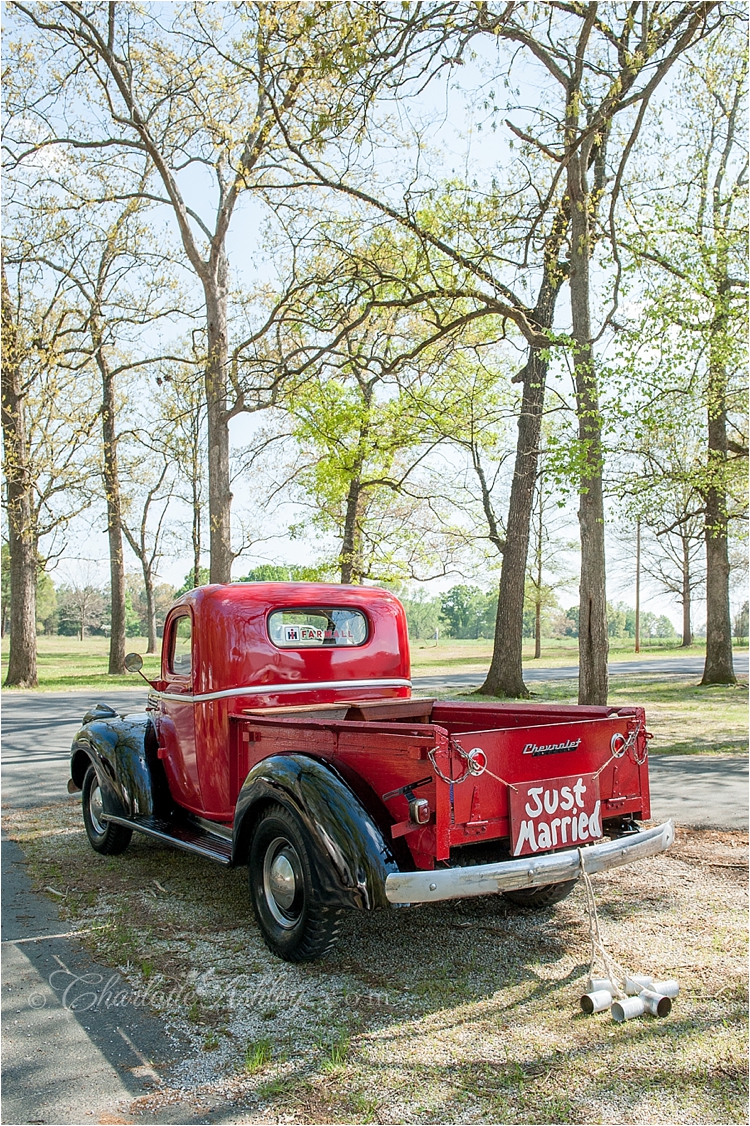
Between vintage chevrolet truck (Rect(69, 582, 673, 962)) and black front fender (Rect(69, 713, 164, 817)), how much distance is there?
2 cm

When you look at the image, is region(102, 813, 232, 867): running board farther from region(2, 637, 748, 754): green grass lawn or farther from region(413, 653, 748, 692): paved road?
region(413, 653, 748, 692): paved road

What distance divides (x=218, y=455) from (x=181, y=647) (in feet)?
33.6

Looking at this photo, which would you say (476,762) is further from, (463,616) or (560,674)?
(463,616)

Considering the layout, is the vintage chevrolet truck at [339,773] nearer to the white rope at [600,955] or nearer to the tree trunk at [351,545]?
the white rope at [600,955]

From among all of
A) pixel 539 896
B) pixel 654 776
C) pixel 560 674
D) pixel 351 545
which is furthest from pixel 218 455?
pixel 560 674

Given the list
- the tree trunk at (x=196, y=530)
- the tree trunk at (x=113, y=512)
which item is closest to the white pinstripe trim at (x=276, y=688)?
the tree trunk at (x=113, y=512)

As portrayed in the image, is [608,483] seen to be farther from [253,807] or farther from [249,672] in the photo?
[253,807]

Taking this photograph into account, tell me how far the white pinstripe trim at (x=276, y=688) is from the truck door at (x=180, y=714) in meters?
0.02

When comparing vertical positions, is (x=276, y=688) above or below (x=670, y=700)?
above

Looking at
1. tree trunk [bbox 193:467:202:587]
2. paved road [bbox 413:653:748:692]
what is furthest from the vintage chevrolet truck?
tree trunk [bbox 193:467:202:587]

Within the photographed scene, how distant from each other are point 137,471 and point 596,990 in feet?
106

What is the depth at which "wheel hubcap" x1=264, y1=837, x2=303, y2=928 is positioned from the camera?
163 inches

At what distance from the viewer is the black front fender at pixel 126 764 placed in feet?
19.1

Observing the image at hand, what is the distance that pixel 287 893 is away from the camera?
13.9 ft
